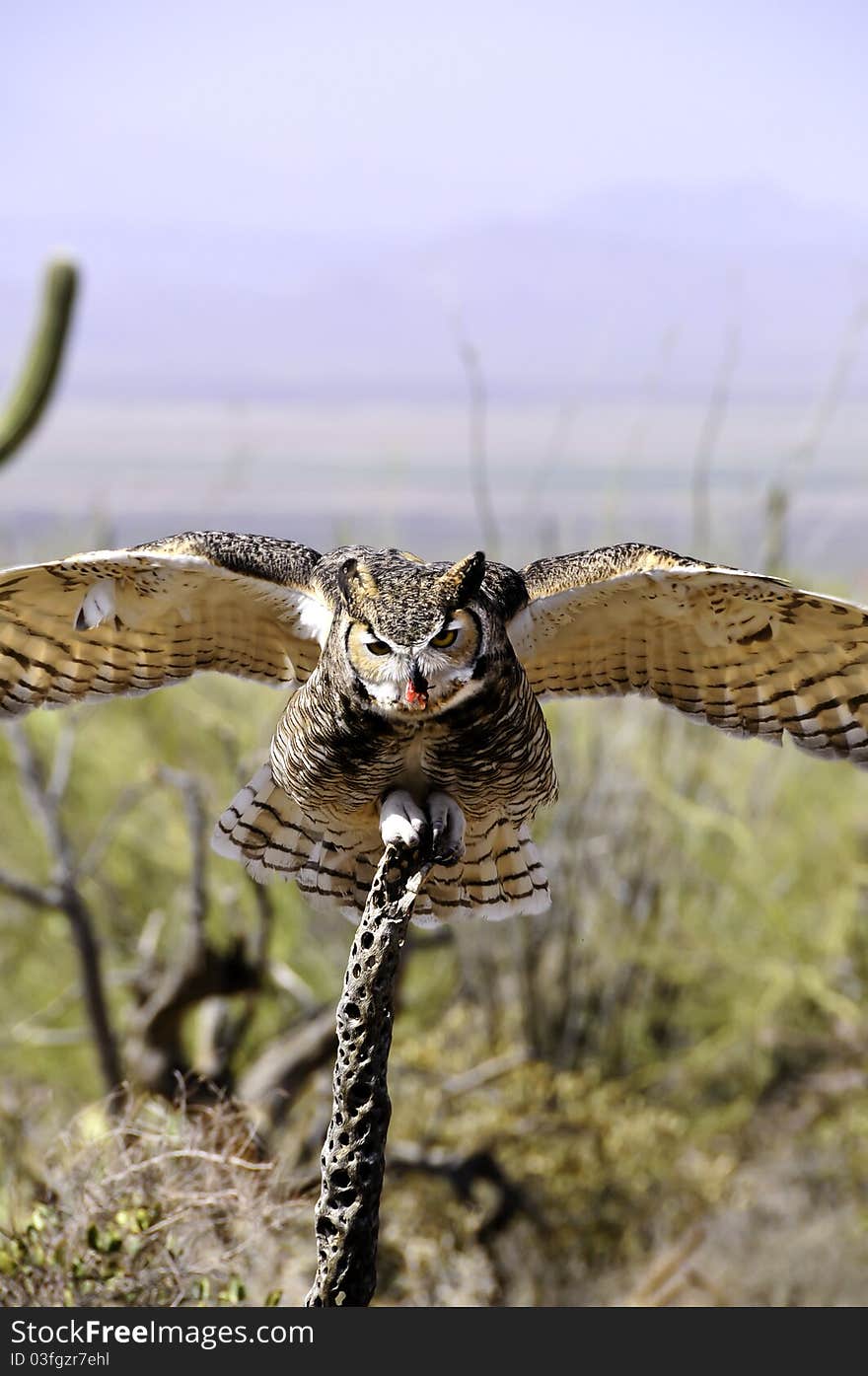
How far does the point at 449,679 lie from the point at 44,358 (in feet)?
10.3

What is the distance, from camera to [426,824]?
2.29 meters

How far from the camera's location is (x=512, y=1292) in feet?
18.5

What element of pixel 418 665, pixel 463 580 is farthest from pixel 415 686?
pixel 463 580

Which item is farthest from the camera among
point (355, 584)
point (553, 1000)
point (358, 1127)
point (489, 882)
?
point (553, 1000)

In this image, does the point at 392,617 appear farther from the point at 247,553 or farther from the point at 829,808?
the point at 829,808

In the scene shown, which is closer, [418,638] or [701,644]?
[418,638]

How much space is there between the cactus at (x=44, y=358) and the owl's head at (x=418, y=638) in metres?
2.91

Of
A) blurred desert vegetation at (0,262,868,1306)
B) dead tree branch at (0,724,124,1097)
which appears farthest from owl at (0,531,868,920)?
dead tree branch at (0,724,124,1097)

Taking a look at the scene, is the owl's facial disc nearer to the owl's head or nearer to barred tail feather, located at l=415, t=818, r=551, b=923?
the owl's head

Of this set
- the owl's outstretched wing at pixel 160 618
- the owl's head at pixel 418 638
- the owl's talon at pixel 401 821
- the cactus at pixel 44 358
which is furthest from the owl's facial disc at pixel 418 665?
the cactus at pixel 44 358

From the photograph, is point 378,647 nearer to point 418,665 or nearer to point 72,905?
point 418,665

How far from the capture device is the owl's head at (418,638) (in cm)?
203

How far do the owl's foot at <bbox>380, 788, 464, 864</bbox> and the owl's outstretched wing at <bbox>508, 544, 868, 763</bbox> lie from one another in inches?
16.0
